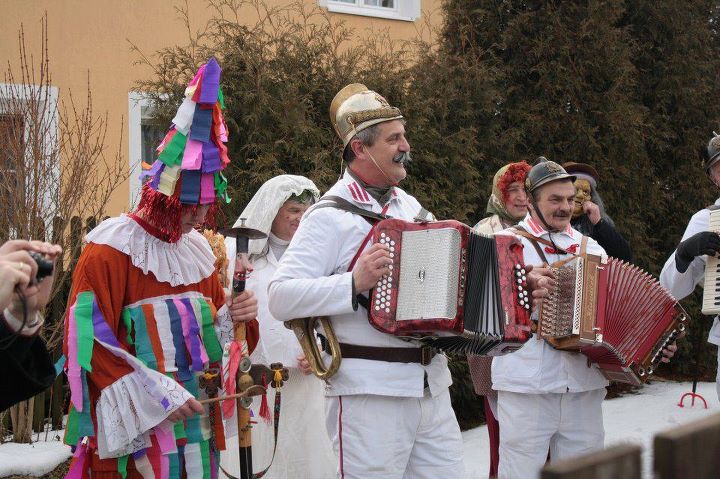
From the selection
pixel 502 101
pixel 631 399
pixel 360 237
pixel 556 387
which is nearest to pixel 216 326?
pixel 360 237

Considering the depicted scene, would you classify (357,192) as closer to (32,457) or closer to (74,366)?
(74,366)

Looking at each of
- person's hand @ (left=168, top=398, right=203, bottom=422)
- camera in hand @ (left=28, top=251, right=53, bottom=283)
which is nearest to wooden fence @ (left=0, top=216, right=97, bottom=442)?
person's hand @ (left=168, top=398, right=203, bottom=422)

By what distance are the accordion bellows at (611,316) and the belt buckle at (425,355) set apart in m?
1.05

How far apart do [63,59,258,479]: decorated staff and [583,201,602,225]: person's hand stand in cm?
282

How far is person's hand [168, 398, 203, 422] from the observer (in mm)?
4059

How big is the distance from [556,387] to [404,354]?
4.61 ft

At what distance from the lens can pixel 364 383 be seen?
3.92 metres

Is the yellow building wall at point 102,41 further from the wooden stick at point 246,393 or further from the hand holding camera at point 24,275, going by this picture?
the hand holding camera at point 24,275

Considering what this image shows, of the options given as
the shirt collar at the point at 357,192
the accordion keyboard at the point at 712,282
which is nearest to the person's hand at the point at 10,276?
the shirt collar at the point at 357,192

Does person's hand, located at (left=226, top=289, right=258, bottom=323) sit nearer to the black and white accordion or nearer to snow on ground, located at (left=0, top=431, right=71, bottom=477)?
the black and white accordion


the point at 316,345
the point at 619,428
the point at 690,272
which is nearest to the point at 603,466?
the point at 316,345

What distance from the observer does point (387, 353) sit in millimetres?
3961

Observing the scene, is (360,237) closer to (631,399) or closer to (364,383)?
(364,383)

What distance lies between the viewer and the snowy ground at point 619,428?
6.34 metres
